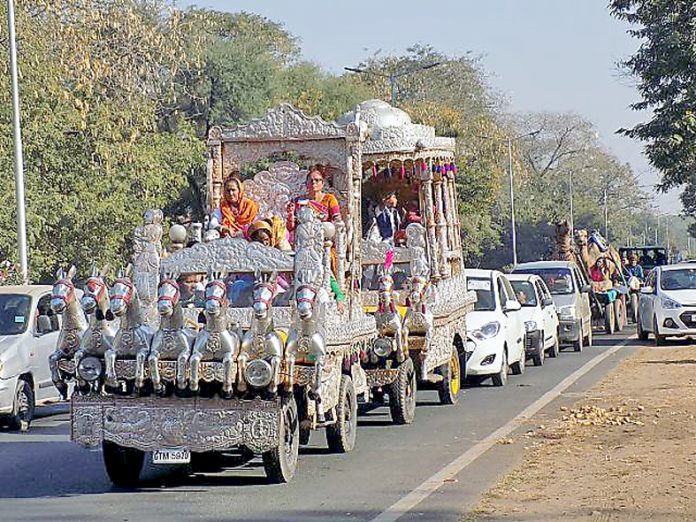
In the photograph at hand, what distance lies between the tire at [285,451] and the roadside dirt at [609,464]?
1723 millimetres

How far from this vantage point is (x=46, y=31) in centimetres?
2894

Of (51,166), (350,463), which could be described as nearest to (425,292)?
(350,463)

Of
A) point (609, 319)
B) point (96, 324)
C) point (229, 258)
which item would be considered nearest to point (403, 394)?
point (229, 258)

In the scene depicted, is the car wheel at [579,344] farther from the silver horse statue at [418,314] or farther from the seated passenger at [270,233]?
the seated passenger at [270,233]

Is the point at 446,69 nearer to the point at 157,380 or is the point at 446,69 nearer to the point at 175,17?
the point at 175,17

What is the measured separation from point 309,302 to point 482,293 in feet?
33.7

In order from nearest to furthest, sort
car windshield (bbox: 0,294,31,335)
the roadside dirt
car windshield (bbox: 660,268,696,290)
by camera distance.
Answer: the roadside dirt, car windshield (bbox: 0,294,31,335), car windshield (bbox: 660,268,696,290)

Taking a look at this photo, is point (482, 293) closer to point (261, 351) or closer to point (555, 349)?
point (555, 349)

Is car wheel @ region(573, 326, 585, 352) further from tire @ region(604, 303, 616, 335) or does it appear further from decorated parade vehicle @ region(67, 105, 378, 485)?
decorated parade vehicle @ region(67, 105, 378, 485)

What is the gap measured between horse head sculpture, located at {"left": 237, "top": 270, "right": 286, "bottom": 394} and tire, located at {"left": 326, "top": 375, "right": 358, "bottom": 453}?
1905 millimetres

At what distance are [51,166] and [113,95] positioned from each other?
3.88 meters

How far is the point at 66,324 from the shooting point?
1114cm

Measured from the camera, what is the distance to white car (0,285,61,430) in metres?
15.4

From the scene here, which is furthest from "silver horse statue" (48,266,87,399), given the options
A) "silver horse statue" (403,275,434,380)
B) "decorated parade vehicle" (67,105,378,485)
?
"silver horse statue" (403,275,434,380)
